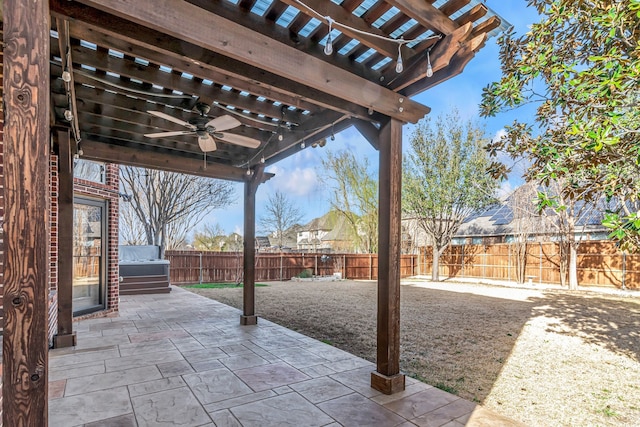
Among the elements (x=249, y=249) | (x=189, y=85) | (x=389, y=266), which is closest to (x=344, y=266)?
(x=249, y=249)

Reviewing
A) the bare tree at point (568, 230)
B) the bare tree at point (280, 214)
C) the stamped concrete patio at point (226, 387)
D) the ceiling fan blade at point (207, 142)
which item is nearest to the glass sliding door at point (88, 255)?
the stamped concrete patio at point (226, 387)

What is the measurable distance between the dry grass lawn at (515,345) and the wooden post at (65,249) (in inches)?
114

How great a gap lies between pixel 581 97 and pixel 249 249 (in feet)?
→ 14.3

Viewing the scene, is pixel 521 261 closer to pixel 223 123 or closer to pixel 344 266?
pixel 344 266

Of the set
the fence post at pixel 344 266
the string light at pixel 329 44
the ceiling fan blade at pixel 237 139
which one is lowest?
the fence post at pixel 344 266

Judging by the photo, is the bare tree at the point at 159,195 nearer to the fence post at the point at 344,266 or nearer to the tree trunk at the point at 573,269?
the fence post at the point at 344,266

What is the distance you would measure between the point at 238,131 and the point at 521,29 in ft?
11.7

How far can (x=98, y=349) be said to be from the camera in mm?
3879

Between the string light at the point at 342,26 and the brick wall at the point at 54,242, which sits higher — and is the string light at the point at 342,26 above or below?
above

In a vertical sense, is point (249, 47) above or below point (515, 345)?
above

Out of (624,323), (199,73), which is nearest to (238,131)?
(199,73)

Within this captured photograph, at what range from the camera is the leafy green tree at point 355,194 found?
54.2 feet

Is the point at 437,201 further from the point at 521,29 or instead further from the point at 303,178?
A: the point at 303,178

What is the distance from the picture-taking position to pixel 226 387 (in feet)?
9.42
